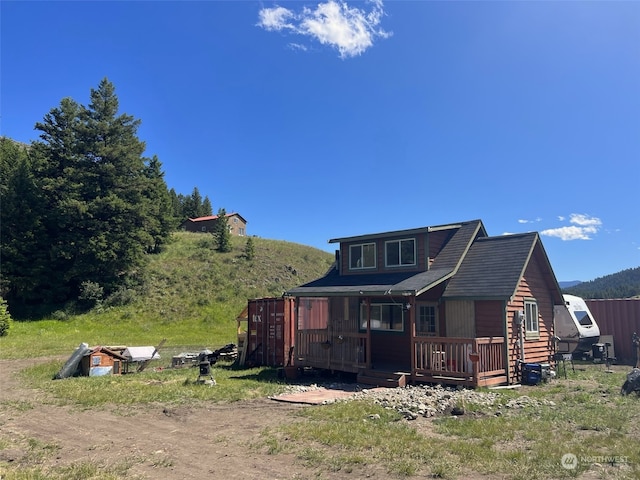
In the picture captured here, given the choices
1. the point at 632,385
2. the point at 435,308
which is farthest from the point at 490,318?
the point at 632,385

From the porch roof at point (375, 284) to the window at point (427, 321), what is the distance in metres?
1.27

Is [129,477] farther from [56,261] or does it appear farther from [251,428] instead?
[56,261]

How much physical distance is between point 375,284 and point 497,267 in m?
4.16

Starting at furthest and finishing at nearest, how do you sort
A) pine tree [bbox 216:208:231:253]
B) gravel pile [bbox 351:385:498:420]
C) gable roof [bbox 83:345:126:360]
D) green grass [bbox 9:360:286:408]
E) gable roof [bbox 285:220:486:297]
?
pine tree [bbox 216:208:231:253], gable roof [bbox 83:345:126:360], gable roof [bbox 285:220:486:297], green grass [bbox 9:360:286:408], gravel pile [bbox 351:385:498:420]

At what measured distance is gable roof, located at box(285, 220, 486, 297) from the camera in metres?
14.4

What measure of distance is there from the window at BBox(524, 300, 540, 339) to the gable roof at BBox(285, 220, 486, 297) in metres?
2.89

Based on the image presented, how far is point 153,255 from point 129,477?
41192 millimetres

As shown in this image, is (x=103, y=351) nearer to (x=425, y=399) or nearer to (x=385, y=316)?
(x=385, y=316)

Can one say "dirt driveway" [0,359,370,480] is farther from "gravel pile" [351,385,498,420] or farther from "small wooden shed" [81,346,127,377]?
"small wooden shed" [81,346,127,377]

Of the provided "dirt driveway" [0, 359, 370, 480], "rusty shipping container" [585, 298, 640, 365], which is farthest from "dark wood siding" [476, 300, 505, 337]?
"rusty shipping container" [585, 298, 640, 365]

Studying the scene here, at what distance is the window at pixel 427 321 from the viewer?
51.7 feet

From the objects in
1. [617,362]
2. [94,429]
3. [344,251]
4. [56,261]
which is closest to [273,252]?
[56,261]

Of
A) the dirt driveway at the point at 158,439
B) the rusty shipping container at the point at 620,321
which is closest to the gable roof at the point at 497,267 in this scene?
the rusty shipping container at the point at 620,321

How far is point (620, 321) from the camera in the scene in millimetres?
21125
